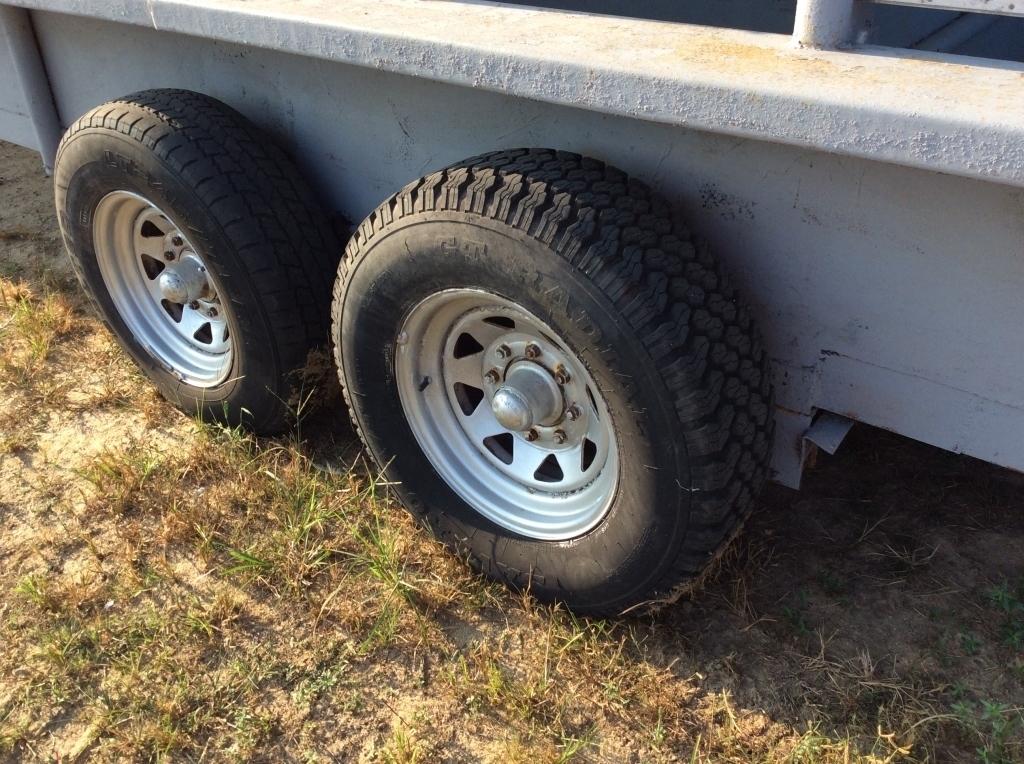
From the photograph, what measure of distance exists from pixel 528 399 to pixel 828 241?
71cm

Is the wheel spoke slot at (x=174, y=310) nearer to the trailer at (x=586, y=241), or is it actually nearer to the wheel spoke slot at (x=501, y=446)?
the trailer at (x=586, y=241)

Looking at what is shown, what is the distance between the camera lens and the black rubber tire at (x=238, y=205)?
243 centimetres

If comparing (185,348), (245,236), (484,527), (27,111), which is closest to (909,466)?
(484,527)

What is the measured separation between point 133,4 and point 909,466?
234 cm

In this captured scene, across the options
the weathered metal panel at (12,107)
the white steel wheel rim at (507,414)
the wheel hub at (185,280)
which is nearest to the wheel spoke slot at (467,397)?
the white steel wheel rim at (507,414)

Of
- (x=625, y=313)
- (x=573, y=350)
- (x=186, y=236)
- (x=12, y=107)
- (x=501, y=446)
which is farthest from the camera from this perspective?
(x=12, y=107)

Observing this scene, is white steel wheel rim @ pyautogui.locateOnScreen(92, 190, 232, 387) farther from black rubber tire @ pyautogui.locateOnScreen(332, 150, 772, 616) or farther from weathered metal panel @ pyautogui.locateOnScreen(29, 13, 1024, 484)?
black rubber tire @ pyautogui.locateOnScreen(332, 150, 772, 616)

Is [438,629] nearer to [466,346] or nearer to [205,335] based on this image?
[466,346]

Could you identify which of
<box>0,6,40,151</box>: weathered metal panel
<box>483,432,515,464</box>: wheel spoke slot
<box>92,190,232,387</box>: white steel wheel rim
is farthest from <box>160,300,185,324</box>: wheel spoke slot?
Result: <box>483,432,515,464</box>: wheel spoke slot

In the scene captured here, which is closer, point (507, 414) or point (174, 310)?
point (507, 414)

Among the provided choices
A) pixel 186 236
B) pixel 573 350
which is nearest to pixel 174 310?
pixel 186 236

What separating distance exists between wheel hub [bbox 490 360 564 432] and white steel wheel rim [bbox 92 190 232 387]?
922 mm

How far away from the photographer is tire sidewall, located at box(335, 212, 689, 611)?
1.84 m

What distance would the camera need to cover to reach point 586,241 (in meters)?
1.83
